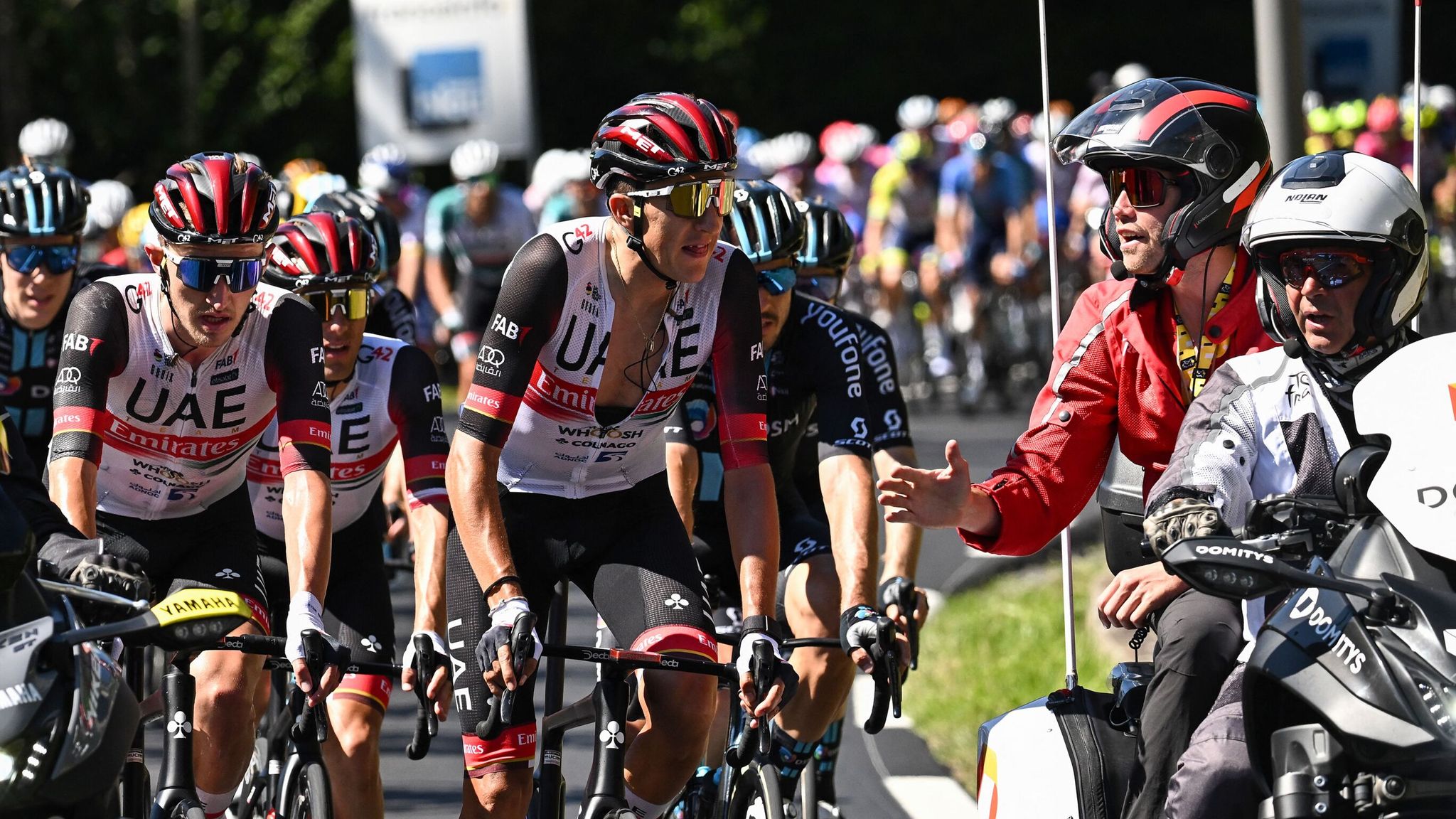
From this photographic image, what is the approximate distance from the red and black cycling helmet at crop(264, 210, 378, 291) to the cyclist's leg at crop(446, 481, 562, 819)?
1.22m

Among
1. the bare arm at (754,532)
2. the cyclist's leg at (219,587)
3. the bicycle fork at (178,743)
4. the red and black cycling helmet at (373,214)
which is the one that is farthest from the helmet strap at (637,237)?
the red and black cycling helmet at (373,214)

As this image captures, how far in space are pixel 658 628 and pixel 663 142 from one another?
46.3 inches

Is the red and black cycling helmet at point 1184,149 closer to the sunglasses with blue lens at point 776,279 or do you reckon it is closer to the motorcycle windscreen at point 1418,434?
the motorcycle windscreen at point 1418,434

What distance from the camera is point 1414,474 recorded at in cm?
366

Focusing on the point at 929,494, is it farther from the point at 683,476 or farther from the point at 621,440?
the point at 683,476

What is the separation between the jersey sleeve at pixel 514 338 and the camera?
16.8 feet

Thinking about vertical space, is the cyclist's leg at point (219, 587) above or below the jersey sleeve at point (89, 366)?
below

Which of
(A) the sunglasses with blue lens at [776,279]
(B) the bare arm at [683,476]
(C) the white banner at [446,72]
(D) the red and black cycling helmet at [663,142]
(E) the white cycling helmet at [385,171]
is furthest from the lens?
(C) the white banner at [446,72]

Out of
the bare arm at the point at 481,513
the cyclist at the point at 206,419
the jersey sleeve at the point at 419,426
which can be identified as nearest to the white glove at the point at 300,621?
the cyclist at the point at 206,419

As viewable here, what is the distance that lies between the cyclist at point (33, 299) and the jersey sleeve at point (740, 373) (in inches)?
126

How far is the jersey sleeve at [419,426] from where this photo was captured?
618 centimetres

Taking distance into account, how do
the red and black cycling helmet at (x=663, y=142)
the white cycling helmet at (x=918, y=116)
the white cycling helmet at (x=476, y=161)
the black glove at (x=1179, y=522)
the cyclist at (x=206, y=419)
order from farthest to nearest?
1. the white cycling helmet at (x=918, y=116)
2. the white cycling helmet at (x=476, y=161)
3. the cyclist at (x=206, y=419)
4. the red and black cycling helmet at (x=663, y=142)
5. the black glove at (x=1179, y=522)

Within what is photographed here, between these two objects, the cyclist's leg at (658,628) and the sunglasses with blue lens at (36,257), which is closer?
the cyclist's leg at (658,628)

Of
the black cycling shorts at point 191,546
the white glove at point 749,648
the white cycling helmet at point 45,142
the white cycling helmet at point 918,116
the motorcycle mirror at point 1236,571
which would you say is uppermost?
the white cycling helmet at point 918,116
